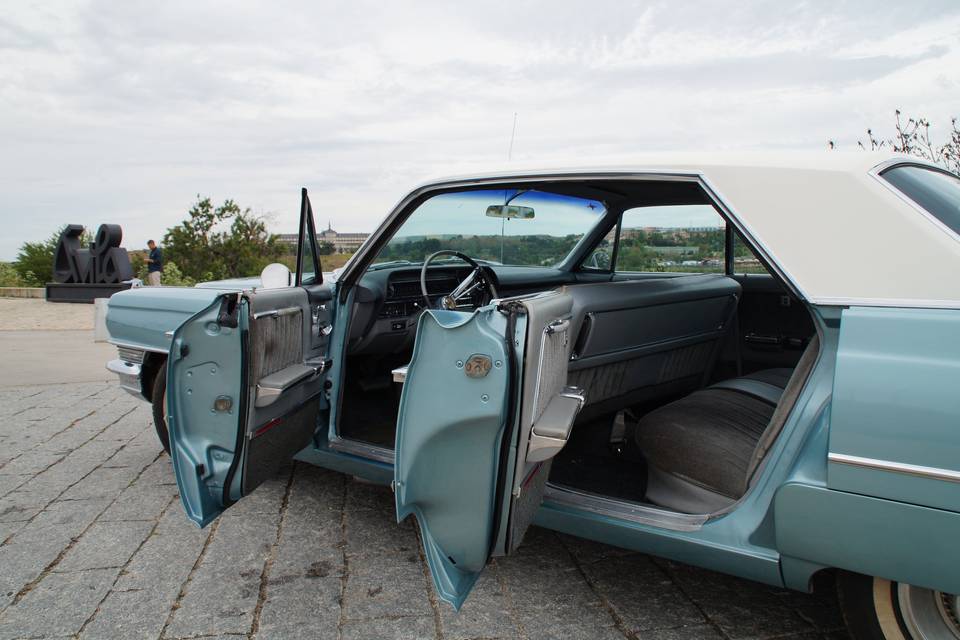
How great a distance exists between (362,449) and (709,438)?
4.87 ft

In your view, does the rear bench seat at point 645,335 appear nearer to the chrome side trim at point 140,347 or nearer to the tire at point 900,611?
the tire at point 900,611

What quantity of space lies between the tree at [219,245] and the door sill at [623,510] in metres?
14.5

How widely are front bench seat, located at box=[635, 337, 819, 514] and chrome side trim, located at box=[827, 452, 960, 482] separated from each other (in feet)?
0.92

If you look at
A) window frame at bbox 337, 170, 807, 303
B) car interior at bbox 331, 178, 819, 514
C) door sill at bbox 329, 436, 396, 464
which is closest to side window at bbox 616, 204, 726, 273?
car interior at bbox 331, 178, 819, 514

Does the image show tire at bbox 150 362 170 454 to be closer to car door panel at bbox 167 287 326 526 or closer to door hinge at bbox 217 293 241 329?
car door panel at bbox 167 287 326 526

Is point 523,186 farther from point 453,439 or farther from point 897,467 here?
point 897,467

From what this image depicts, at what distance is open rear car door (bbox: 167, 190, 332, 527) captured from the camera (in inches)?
104

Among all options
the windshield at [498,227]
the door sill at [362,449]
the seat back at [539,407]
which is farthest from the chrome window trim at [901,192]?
the door sill at [362,449]

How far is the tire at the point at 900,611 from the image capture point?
6.40 feet

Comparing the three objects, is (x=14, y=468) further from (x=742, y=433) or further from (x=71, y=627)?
(x=742, y=433)

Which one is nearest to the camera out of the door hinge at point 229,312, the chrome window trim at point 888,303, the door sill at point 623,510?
Result: the chrome window trim at point 888,303

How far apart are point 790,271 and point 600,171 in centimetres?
76

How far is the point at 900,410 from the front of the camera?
177 cm

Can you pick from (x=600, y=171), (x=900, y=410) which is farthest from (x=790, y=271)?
(x=600, y=171)
